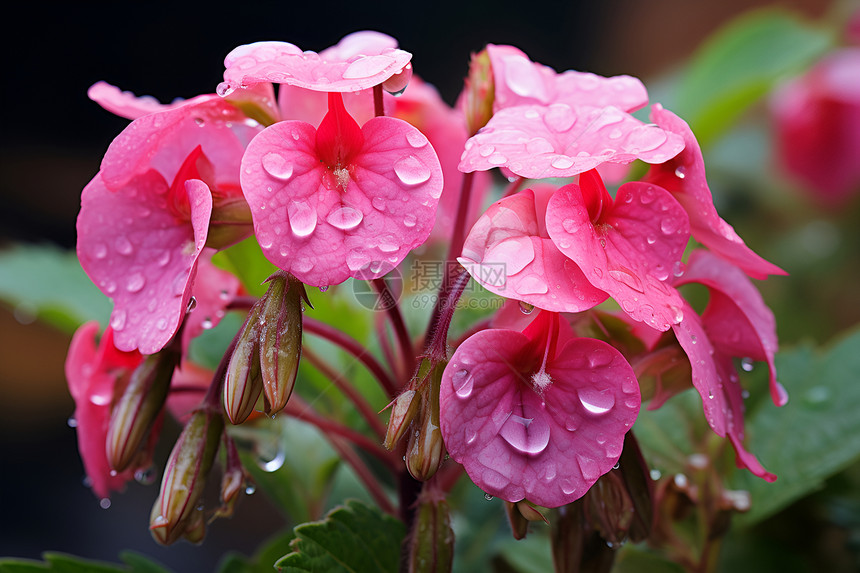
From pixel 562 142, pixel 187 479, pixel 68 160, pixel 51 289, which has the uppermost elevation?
pixel 562 142

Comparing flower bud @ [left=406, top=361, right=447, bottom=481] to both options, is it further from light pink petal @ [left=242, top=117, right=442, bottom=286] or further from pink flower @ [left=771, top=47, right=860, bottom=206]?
pink flower @ [left=771, top=47, right=860, bottom=206]

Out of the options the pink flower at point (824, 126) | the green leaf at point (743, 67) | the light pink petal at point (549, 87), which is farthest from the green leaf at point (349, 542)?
the pink flower at point (824, 126)

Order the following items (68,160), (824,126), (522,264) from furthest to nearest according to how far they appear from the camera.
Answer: (68,160) → (824,126) → (522,264)

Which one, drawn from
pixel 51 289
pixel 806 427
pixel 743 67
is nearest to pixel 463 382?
pixel 806 427

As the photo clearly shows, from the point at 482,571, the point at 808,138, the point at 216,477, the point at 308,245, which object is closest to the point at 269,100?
the point at 308,245

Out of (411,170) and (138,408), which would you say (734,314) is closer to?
(411,170)

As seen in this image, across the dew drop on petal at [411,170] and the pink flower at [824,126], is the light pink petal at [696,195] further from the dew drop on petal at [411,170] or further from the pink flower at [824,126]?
the pink flower at [824,126]

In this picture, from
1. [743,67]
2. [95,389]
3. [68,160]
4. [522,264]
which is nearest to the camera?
[522,264]
